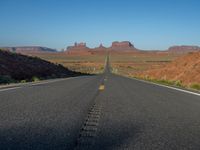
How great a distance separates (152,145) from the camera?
4.51m

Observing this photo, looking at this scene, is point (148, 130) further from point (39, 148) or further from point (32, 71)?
point (32, 71)

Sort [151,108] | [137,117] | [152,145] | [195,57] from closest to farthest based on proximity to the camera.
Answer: [152,145], [137,117], [151,108], [195,57]

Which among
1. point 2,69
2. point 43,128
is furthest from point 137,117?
point 2,69

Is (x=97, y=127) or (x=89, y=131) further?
(x=97, y=127)

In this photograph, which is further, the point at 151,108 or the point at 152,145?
the point at 151,108

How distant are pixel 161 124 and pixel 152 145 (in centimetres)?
165

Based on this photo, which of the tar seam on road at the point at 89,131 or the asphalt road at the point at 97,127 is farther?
the asphalt road at the point at 97,127

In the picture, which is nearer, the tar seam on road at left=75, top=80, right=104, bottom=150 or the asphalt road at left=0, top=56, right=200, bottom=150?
the tar seam on road at left=75, top=80, right=104, bottom=150

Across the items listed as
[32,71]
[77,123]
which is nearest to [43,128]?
[77,123]

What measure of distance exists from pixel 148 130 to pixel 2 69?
2742 cm

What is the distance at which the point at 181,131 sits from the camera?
551 centimetres

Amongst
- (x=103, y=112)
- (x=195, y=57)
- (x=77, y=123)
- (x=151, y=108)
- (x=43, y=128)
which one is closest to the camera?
(x=43, y=128)

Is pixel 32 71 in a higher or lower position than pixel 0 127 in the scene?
lower

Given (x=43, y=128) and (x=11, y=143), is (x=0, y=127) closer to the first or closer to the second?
(x=43, y=128)
